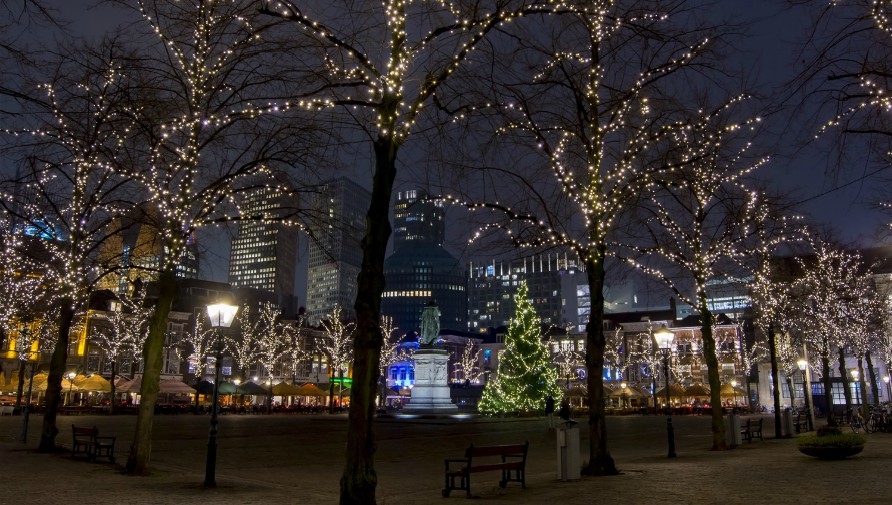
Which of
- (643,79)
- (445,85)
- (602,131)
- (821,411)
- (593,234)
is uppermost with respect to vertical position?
(643,79)

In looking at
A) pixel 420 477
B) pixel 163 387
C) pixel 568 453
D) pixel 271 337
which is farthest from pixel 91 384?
pixel 568 453

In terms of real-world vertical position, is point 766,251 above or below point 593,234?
above

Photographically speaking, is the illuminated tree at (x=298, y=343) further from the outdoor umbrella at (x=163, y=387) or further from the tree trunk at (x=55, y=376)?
the tree trunk at (x=55, y=376)

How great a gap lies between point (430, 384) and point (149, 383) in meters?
33.4

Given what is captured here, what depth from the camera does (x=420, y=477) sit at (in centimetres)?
1599

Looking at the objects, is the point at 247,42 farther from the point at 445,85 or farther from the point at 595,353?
the point at 595,353

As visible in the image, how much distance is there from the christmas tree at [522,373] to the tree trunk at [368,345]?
42.1 m

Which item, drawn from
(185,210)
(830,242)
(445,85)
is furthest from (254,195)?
(830,242)

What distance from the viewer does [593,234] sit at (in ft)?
52.7

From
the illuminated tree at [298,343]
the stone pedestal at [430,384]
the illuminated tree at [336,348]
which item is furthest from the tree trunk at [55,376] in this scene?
the illuminated tree at [298,343]

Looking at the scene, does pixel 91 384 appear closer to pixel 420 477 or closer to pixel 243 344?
pixel 243 344

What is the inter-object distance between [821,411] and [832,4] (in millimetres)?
62262

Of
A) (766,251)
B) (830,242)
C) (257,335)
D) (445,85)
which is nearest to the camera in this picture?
(445,85)

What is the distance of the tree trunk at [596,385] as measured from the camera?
1500 centimetres
